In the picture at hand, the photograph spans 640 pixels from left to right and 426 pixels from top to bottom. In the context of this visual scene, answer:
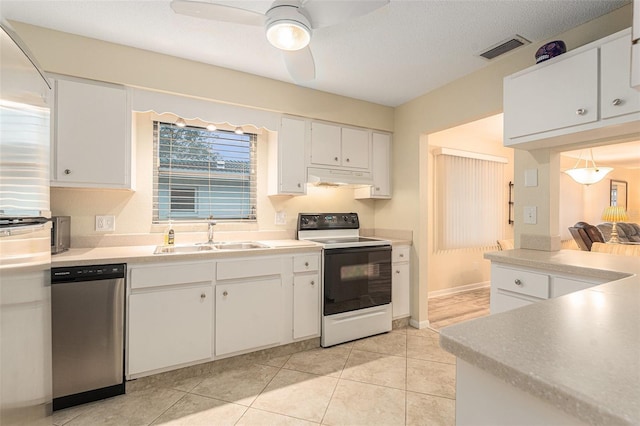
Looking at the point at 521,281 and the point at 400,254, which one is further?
the point at 400,254

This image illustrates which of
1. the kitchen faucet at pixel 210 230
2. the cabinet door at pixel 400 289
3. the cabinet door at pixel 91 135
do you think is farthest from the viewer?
the cabinet door at pixel 400 289

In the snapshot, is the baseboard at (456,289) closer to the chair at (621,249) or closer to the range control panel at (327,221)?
the range control panel at (327,221)

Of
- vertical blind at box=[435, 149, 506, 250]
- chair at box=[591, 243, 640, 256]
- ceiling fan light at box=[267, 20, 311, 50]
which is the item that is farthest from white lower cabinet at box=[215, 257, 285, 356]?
vertical blind at box=[435, 149, 506, 250]

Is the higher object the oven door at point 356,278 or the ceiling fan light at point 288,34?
the ceiling fan light at point 288,34

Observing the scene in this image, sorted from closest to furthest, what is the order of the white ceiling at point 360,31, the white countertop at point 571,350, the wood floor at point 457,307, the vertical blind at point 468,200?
the white countertop at point 571,350 → the white ceiling at point 360,31 → the wood floor at point 457,307 → the vertical blind at point 468,200

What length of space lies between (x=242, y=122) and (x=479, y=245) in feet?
12.6

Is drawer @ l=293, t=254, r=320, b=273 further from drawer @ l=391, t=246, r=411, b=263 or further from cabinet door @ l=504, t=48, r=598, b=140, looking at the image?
Result: cabinet door @ l=504, t=48, r=598, b=140

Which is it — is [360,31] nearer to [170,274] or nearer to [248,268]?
[248,268]

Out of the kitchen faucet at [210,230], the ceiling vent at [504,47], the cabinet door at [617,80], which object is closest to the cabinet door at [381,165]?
the ceiling vent at [504,47]

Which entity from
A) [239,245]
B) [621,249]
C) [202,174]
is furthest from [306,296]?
[621,249]

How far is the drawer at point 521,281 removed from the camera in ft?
5.72

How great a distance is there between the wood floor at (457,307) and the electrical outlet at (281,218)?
6.48ft

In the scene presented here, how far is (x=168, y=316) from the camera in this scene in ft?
6.85

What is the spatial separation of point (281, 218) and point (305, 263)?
722 millimetres
